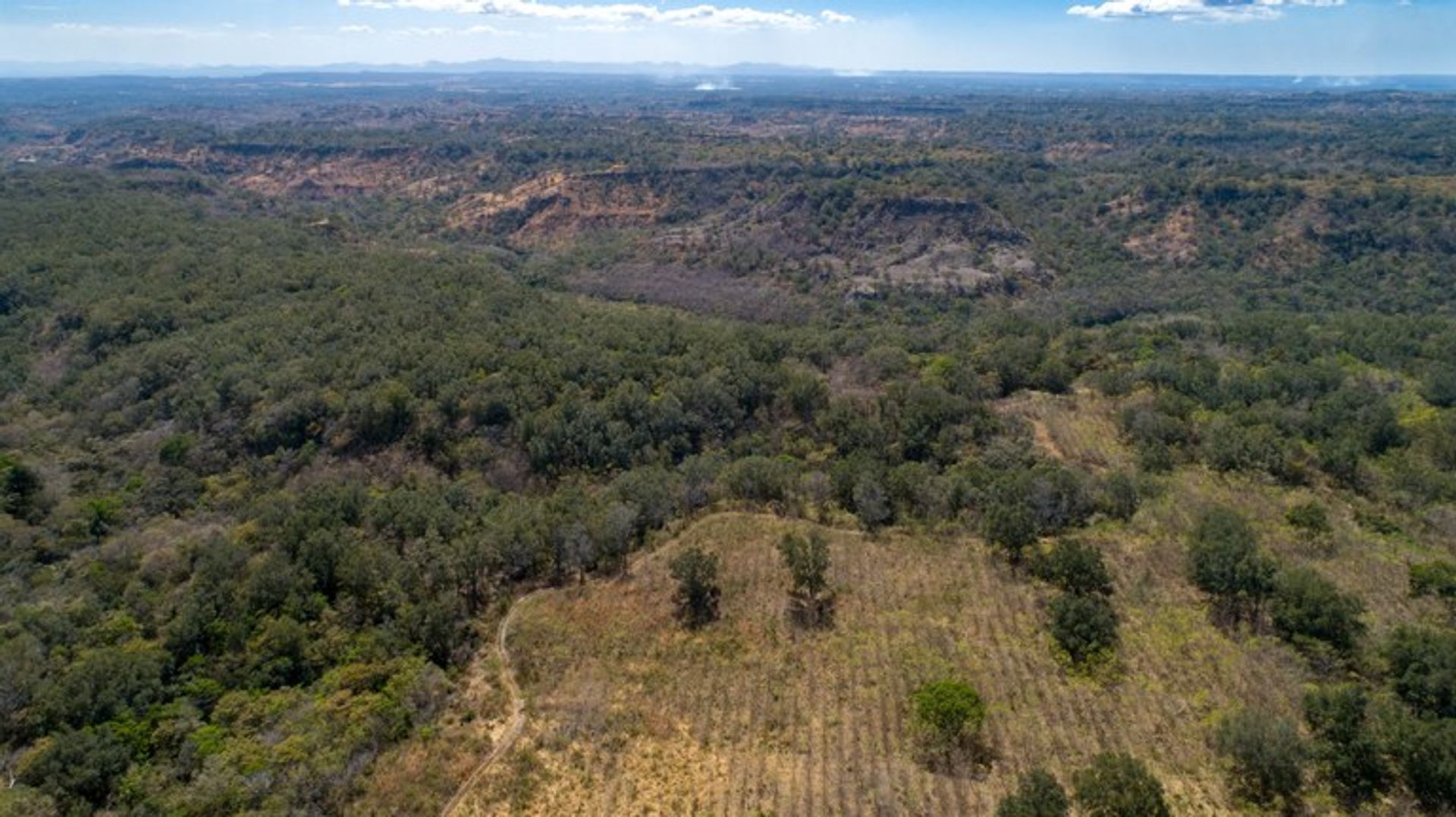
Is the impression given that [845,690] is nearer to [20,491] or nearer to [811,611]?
[811,611]

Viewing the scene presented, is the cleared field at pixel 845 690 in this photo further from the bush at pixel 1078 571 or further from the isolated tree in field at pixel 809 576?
the bush at pixel 1078 571

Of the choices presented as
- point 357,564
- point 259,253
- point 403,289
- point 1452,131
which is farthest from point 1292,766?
point 1452,131

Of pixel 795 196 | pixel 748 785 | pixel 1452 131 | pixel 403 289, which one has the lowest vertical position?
pixel 748 785

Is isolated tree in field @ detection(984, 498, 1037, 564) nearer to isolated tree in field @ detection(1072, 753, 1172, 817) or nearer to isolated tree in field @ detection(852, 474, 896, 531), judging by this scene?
isolated tree in field @ detection(852, 474, 896, 531)

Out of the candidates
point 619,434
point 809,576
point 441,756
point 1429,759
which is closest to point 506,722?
point 441,756

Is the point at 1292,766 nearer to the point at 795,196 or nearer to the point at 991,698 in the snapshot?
the point at 991,698
